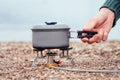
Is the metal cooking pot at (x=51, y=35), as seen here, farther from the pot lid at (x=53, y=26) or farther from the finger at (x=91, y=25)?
the finger at (x=91, y=25)

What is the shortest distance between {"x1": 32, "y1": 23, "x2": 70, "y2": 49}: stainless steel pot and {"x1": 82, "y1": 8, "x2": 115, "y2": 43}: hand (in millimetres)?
1951

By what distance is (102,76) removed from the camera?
561 centimetres

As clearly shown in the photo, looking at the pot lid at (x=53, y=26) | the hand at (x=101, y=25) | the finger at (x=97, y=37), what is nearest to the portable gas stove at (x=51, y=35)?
the pot lid at (x=53, y=26)

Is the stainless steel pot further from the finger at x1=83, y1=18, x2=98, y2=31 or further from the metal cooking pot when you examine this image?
the finger at x1=83, y1=18, x2=98, y2=31

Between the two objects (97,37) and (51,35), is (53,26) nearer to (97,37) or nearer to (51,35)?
(51,35)

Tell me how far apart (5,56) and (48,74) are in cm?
286

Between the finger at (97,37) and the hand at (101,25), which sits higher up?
the hand at (101,25)

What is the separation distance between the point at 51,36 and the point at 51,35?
1cm

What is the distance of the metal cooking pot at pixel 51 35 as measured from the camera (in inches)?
237

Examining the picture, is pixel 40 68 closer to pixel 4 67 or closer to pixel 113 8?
pixel 4 67

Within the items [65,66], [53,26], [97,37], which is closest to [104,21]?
[97,37]

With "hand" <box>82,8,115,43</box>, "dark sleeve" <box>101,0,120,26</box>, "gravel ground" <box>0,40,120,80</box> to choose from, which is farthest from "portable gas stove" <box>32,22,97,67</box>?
"hand" <box>82,8,115,43</box>

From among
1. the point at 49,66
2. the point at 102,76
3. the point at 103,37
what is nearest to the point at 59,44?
the point at 49,66

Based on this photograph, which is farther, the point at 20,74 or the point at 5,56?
the point at 5,56
